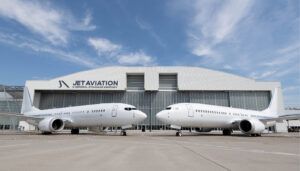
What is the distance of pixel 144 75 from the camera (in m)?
55.0

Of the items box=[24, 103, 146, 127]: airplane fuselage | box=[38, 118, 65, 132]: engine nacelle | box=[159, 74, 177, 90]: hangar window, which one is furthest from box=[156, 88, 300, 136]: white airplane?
box=[159, 74, 177, 90]: hangar window

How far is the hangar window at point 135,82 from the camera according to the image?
185 ft

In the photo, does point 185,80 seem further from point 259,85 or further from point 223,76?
point 259,85

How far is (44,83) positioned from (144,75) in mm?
22741

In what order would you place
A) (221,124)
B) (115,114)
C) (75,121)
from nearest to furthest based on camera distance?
1. (115,114)
2. (221,124)
3. (75,121)

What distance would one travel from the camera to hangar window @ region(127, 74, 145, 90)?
Result: 56537 millimetres

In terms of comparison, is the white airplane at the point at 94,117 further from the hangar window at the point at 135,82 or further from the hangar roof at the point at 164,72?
the hangar window at the point at 135,82

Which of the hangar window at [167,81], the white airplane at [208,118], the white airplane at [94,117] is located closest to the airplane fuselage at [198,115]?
the white airplane at [208,118]

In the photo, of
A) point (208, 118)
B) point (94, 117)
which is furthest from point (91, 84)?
point (208, 118)

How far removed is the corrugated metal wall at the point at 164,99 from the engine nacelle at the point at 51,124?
21242 mm

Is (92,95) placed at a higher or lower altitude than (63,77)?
lower

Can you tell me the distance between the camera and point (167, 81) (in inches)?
2232

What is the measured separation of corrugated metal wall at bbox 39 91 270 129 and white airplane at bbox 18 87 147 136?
17522 millimetres

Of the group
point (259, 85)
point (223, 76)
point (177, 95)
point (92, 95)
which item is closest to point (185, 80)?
point (177, 95)
